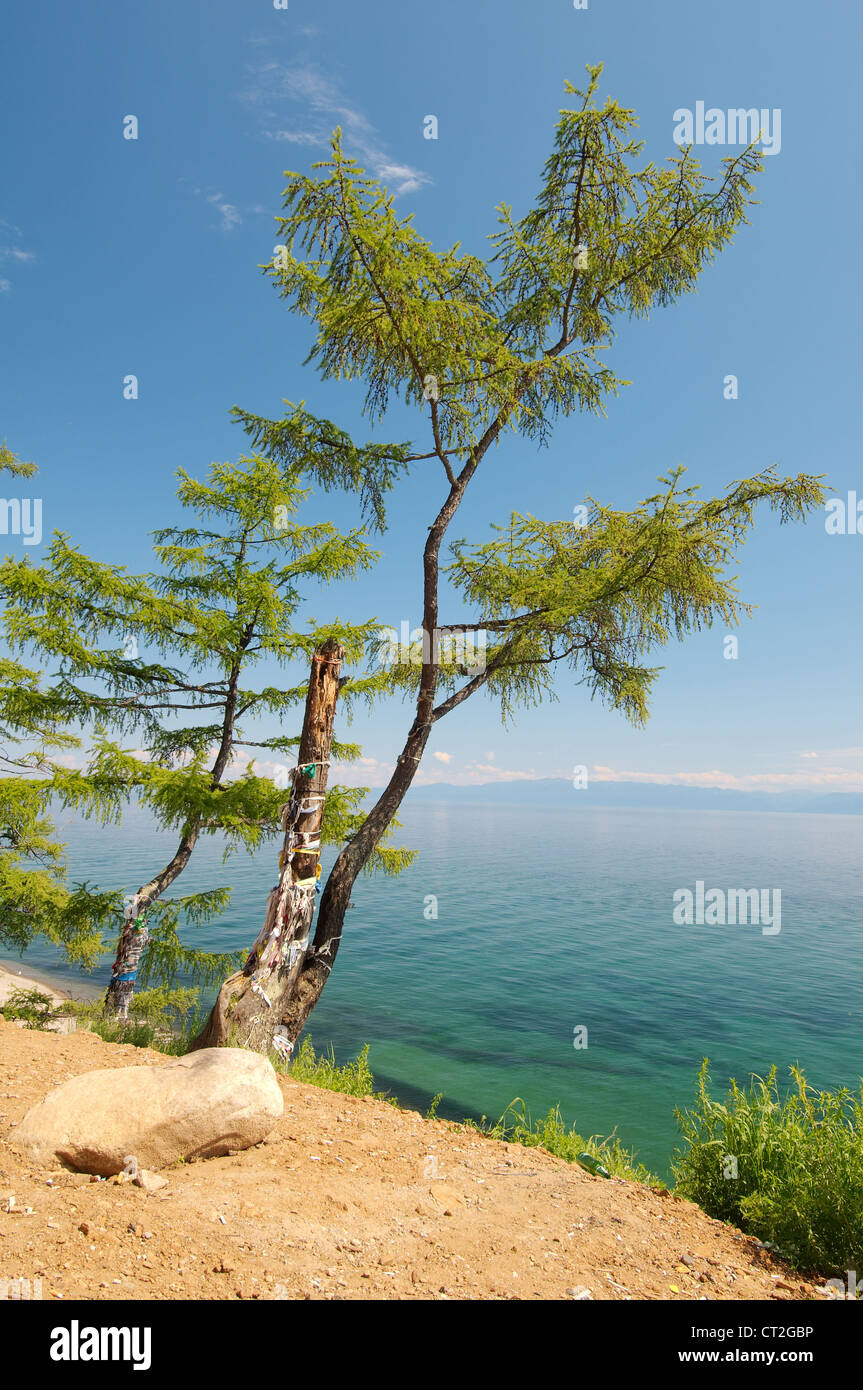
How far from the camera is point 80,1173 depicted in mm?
4855

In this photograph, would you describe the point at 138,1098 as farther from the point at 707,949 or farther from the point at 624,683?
the point at 707,949

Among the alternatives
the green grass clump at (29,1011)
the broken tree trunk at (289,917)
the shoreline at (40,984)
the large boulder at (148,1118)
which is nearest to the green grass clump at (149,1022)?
the green grass clump at (29,1011)

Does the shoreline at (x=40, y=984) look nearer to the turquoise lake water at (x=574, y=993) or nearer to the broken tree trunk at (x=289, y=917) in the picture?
the turquoise lake water at (x=574, y=993)

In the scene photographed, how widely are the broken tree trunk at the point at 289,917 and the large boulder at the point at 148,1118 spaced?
106 inches

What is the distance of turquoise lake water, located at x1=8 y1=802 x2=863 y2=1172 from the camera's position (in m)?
14.8

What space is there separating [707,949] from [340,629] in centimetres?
2808

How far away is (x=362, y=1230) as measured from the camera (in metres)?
4.30

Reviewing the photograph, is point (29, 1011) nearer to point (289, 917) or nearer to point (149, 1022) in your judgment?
point (149, 1022)

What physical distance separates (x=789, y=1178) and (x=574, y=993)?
698 inches

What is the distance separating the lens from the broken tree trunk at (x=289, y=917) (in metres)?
8.12

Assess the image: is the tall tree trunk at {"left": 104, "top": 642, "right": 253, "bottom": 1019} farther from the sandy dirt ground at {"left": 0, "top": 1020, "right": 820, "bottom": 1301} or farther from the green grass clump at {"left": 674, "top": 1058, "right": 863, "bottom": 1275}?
the green grass clump at {"left": 674, "top": 1058, "right": 863, "bottom": 1275}

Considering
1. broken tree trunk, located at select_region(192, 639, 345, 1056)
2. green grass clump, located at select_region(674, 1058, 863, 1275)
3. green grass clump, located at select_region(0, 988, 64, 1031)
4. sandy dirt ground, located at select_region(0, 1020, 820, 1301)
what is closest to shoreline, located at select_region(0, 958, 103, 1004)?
green grass clump, located at select_region(0, 988, 64, 1031)

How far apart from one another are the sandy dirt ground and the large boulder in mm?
138

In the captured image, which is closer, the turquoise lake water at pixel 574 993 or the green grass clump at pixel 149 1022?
the green grass clump at pixel 149 1022
